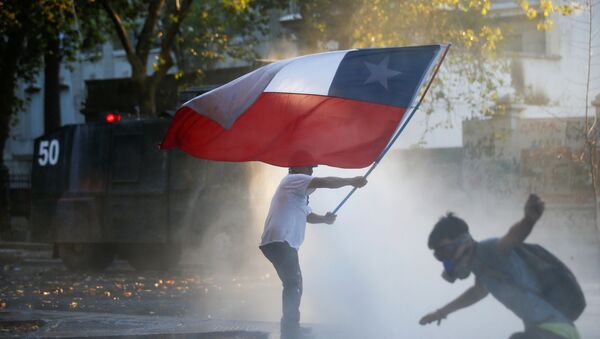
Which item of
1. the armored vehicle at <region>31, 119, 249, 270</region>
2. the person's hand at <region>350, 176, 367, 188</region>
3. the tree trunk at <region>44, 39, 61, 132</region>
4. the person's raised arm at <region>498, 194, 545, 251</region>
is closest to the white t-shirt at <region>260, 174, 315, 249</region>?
the person's hand at <region>350, 176, 367, 188</region>

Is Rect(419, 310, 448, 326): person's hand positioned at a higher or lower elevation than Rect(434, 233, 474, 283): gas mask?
lower

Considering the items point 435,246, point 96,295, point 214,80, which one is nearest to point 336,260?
point 96,295

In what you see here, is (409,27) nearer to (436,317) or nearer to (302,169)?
(302,169)

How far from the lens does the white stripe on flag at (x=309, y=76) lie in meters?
7.27

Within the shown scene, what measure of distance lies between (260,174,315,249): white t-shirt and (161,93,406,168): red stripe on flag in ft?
0.54

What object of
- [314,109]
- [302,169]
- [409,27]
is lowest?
[302,169]

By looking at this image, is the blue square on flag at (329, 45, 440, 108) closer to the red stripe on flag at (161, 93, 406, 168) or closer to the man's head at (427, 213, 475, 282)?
the red stripe on flag at (161, 93, 406, 168)

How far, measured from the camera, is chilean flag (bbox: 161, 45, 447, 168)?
7.09 meters

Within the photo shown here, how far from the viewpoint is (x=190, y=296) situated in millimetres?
12203

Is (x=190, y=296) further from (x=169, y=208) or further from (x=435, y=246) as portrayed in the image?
(x=435, y=246)

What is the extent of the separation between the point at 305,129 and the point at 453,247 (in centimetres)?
278

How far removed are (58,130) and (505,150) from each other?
9382mm

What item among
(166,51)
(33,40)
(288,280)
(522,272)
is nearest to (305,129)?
(288,280)

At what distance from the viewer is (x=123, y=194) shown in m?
15.6
